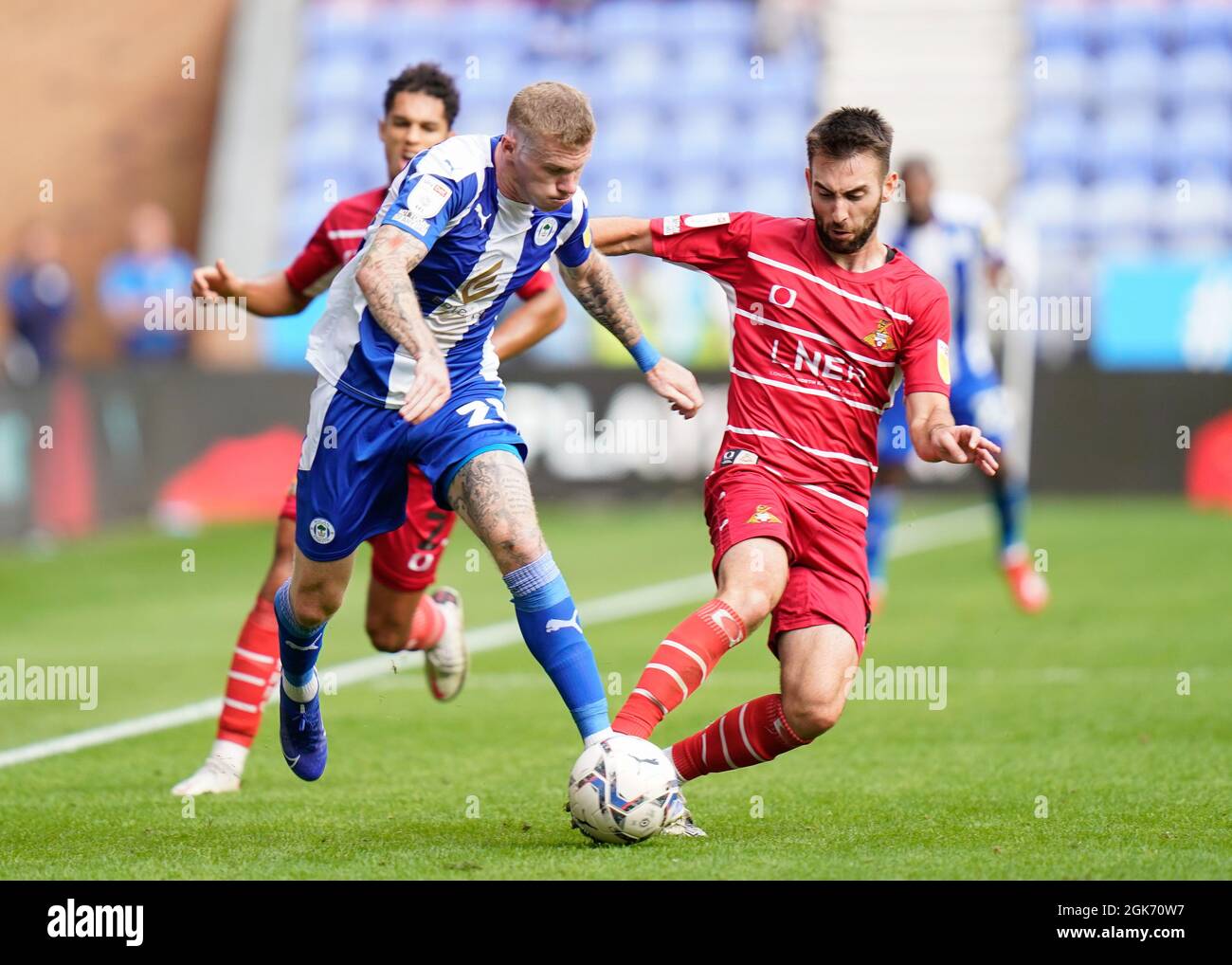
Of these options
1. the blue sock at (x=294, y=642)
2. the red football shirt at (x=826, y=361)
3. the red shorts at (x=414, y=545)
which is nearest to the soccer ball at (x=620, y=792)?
the red football shirt at (x=826, y=361)

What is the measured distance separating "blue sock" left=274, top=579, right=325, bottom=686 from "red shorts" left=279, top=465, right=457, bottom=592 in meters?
1.02

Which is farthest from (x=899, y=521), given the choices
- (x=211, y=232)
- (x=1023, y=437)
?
(x=211, y=232)

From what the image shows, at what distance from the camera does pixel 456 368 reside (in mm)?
5523

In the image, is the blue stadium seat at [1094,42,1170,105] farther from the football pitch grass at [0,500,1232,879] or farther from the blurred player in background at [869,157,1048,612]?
the blurred player in background at [869,157,1048,612]

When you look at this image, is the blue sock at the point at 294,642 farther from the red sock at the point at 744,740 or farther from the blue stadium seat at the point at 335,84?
the blue stadium seat at the point at 335,84

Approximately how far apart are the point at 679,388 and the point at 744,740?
104 centimetres

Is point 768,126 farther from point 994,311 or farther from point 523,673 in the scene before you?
point 523,673

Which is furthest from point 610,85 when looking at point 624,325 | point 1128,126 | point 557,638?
point 557,638

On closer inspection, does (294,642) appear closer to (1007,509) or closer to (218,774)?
(218,774)

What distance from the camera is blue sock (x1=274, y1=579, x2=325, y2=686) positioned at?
5758 mm

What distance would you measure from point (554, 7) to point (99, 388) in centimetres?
974

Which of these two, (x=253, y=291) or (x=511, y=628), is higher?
(x=253, y=291)

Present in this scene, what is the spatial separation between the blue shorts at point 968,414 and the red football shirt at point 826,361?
4.90m

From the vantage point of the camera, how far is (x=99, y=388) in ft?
50.1
